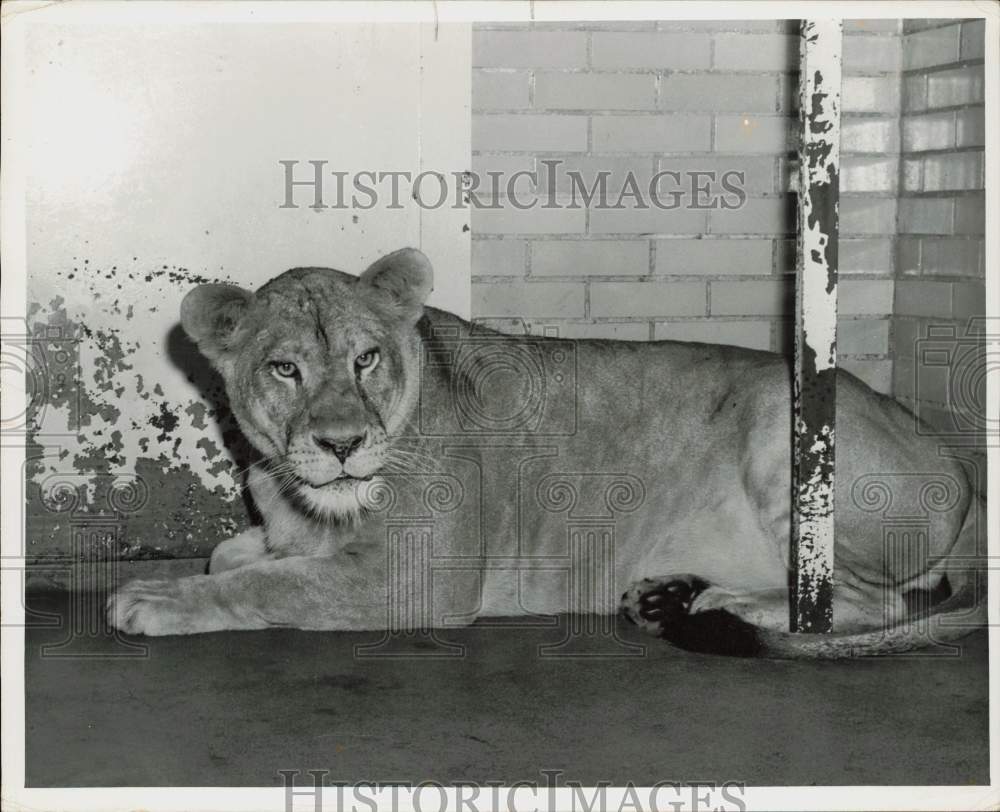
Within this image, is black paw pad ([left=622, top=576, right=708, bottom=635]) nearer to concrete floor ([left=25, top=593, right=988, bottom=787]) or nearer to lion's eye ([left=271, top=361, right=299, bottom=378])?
concrete floor ([left=25, top=593, right=988, bottom=787])

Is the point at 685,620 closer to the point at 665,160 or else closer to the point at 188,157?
the point at 665,160

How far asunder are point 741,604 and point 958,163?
8.93ft

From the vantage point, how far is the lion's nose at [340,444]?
186 inches

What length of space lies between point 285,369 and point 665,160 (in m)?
2.44

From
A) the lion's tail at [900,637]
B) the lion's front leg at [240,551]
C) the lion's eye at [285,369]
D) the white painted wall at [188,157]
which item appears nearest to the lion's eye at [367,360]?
the lion's eye at [285,369]

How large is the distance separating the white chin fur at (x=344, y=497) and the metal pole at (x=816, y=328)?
1.52 metres

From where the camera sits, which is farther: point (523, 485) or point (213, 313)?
point (523, 485)

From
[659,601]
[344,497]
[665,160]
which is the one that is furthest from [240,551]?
[665,160]

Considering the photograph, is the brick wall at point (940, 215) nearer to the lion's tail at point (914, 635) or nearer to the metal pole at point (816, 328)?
the lion's tail at point (914, 635)

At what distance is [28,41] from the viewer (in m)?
5.67

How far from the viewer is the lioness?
483 cm

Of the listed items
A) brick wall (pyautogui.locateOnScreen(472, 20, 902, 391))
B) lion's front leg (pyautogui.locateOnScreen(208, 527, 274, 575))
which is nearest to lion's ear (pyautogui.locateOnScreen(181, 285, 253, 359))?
lion's front leg (pyautogui.locateOnScreen(208, 527, 274, 575))

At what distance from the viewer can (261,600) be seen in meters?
4.83

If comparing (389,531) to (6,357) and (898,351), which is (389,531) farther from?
(898,351)
